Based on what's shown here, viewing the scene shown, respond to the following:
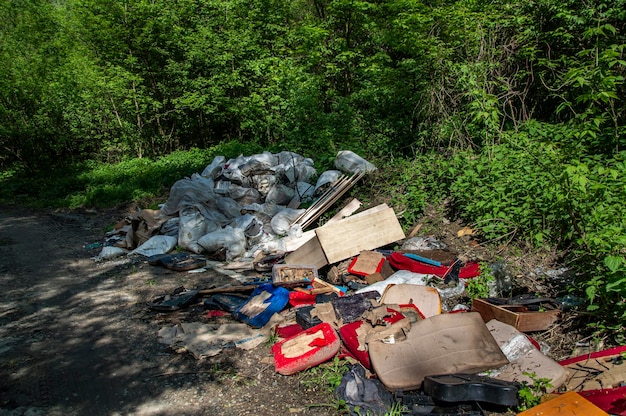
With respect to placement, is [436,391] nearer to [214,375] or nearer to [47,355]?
[214,375]

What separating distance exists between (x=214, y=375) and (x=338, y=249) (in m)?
2.30

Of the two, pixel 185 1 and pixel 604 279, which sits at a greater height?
pixel 185 1

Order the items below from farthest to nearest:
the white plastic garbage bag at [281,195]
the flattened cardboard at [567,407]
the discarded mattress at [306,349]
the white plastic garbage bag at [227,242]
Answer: the white plastic garbage bag at [281,195]
the white plastic garbage bag at [227,242]
the discarded mattress at [306,349]
the flattened cardboard at [567,407]

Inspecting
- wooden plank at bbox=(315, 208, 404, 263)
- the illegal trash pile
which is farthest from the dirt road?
Answer: wooden plank at bbox=(315, 208, 404, 263)

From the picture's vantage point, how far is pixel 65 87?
14195mm

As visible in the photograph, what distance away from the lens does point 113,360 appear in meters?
3.41

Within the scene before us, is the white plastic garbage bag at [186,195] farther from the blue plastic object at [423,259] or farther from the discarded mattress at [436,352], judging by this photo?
the discarded mattress at [436,352]

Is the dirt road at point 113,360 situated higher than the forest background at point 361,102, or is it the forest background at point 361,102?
the forest background at point 361,102

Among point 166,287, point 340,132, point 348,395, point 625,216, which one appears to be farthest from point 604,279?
point 340,132

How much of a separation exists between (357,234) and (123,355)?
289cm

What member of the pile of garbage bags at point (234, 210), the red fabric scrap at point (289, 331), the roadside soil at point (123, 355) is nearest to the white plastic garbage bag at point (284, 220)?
the pile of garbage bags at point (234, 210)

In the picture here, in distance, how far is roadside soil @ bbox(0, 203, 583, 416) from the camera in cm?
287

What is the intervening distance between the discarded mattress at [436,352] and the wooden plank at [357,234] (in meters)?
1.94

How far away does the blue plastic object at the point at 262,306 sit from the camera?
3922 millimetres
